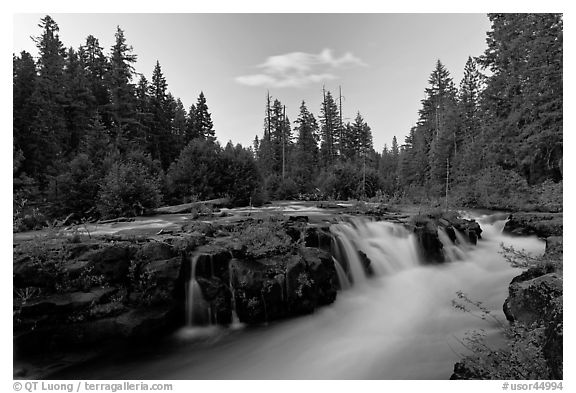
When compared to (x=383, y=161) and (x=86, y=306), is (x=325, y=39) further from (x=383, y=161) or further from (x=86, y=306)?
(x=383, y=161)

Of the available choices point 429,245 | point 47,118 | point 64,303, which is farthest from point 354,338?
point 47,118

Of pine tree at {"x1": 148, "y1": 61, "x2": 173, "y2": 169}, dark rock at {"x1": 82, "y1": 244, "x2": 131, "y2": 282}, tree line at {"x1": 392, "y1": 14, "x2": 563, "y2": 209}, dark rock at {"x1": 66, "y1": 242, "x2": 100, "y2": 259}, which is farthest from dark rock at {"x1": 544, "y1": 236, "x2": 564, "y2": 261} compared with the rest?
pine tree at {"x1": 148, "y1": 61, "x2": 173, "y2": 169}

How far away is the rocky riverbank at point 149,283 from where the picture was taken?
4.90 meters

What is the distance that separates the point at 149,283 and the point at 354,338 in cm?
441

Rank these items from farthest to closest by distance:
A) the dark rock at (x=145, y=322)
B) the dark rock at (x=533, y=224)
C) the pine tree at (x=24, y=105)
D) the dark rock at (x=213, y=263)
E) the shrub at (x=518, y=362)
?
the pine tree at (x=24, y=105)
the dark rock at (x=533, y=224)
the dark rock at (x=213, y=263)
the dark rock at (x=145, y=322)
the shrub at (x=518, y=362)

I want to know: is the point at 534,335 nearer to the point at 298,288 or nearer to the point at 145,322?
the point at 298,288

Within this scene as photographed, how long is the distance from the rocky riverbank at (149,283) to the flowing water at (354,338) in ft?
1.24

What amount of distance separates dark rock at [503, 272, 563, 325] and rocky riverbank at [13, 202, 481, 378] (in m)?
3.76

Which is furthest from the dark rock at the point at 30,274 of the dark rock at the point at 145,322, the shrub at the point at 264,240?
the shrub at the point at 264,240

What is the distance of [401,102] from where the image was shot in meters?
10.9

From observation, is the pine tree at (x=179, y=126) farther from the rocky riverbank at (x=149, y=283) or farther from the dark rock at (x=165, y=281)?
the dark rock at (x=165, y=281)

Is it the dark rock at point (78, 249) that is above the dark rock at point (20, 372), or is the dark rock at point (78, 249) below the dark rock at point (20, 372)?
above

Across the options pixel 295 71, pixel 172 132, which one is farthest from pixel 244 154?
pixel 172 132

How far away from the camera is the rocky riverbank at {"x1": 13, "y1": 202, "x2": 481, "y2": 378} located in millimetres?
4902
